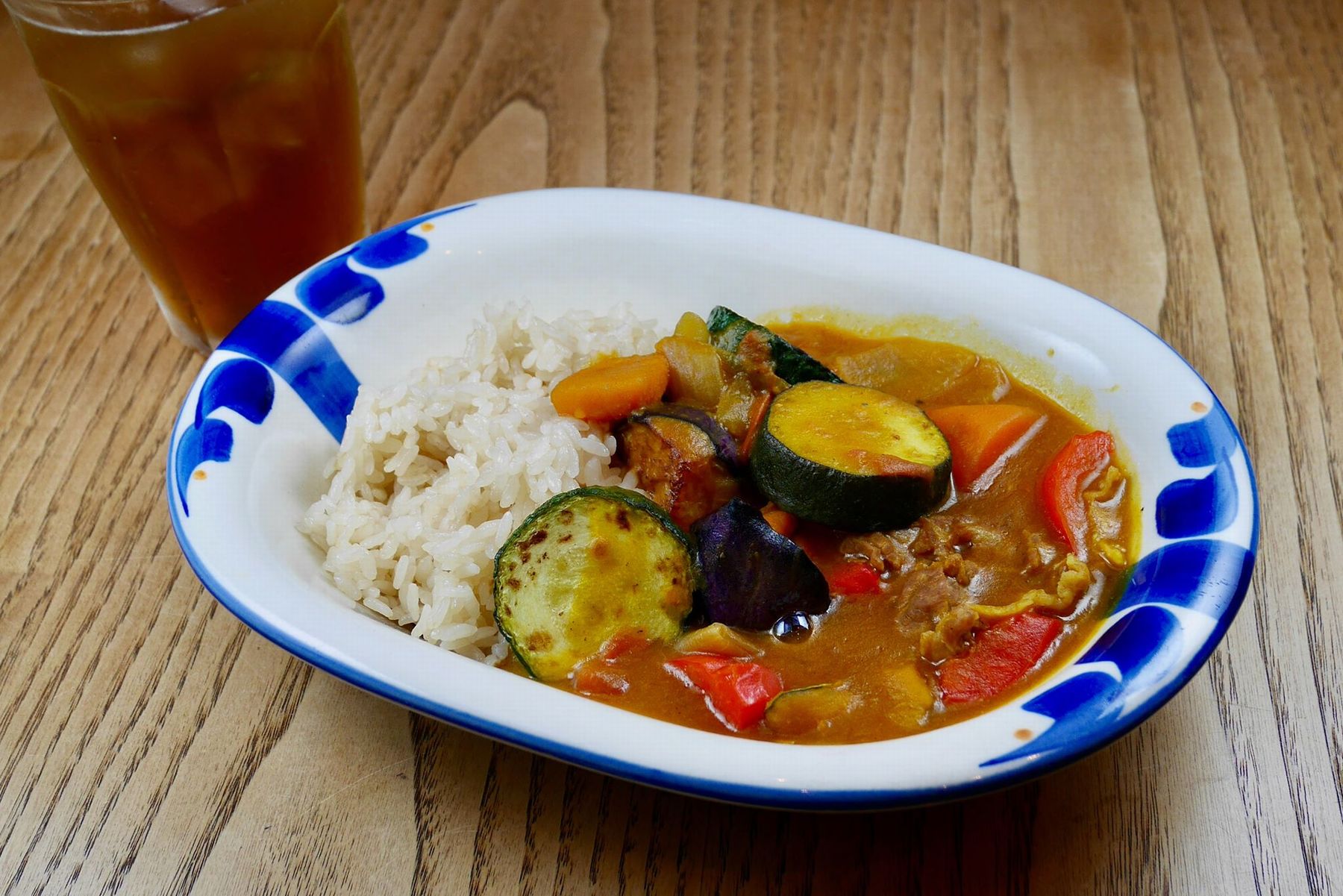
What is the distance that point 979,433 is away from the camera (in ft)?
9.07

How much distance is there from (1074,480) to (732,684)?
0.94 m

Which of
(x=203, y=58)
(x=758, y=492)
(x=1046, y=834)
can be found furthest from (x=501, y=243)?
(x=1046, y=834)

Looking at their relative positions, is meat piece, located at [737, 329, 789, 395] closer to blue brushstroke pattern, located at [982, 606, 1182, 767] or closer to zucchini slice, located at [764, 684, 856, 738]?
zucchini slice, located at [764, 684, 856, 738]

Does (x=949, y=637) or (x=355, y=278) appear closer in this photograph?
(x=949, y=637)

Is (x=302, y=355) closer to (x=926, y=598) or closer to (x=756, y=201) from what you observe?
(x=926, y=598)

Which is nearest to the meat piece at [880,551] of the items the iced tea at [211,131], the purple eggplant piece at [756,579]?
the purple eggplant piece at [756,579]

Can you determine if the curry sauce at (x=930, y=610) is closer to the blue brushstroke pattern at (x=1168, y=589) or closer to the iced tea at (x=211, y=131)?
the blue brushstroke pattern at (x=1168, y=589)

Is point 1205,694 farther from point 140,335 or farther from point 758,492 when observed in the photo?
point 140,335

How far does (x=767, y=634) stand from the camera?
95.3 inches

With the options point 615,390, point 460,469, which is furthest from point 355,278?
point 615,390

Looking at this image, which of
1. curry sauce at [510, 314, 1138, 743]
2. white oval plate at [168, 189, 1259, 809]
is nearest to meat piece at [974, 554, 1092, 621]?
curry sauce at [510, 314, 1138, 743]

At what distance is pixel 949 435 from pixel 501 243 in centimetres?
138

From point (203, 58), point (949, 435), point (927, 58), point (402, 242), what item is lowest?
point (927, 58)

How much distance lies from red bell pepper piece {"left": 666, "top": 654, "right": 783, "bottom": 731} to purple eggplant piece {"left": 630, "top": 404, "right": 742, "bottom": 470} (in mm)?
552
